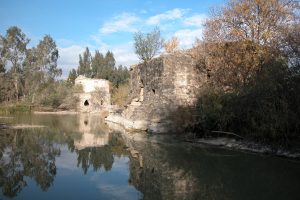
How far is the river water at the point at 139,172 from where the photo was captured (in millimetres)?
6988

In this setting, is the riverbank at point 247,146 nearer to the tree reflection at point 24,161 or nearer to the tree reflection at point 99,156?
the tree reflection at point 99,156

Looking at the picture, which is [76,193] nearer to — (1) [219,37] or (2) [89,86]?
(1) [219,37]

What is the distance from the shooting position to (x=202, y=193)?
22.9 feet

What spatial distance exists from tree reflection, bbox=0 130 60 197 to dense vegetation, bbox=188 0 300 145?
658cm

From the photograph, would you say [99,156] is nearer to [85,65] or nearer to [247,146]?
[247,146]

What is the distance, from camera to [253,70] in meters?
15.5

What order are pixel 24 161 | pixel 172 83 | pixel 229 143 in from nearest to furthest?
pixel 24 161 < pixel 229 143 < pixel 172 83

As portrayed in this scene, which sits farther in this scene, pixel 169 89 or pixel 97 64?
pixel 97 64

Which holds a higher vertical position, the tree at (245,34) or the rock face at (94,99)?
the tree at (245,34)

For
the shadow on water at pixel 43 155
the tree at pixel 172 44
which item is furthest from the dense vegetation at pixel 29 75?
the shadow on water at pixel 43 155

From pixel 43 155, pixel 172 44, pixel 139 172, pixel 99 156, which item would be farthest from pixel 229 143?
pixel 172 44

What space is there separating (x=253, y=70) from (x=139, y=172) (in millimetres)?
8899

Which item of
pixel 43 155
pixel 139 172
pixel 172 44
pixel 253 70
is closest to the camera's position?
pixel 139 172

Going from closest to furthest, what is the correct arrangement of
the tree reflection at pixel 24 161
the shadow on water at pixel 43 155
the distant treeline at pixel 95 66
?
the tree reflection at pixel 24 161 → the shadow on water at pixel 43 155 → the distant treeline at pixel 95 66
